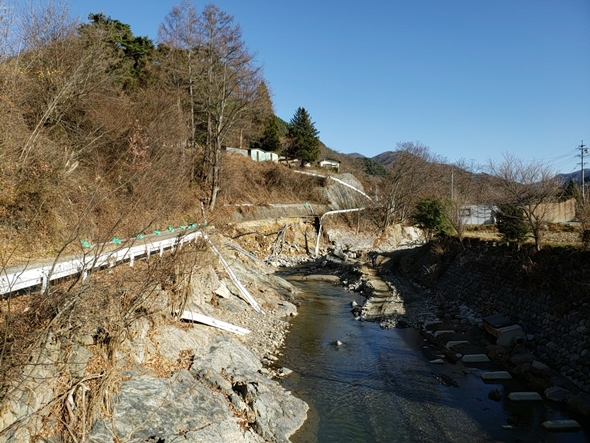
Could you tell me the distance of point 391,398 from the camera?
1078 cm

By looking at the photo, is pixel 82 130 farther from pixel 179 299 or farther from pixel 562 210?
pixel 562 210

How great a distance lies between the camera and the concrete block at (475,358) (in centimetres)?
1316

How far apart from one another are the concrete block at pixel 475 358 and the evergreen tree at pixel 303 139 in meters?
39.6

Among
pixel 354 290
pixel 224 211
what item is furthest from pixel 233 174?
pixel 354 290

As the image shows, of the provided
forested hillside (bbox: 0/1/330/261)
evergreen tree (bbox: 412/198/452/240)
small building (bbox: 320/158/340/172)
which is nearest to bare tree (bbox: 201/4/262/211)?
forested hillside (bbox: 0/1/330/261)

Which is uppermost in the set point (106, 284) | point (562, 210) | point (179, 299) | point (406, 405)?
point (562, 210)

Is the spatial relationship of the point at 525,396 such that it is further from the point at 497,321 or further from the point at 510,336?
the point at 497,321

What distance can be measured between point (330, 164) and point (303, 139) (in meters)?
9.45

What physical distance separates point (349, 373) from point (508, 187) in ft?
36.0

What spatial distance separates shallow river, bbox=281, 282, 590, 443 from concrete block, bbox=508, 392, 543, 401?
0.69ft

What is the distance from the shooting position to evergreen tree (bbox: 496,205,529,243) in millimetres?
17000

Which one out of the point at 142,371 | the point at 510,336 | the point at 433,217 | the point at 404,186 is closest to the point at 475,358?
the point at 510,336

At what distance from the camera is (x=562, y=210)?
76.6ft

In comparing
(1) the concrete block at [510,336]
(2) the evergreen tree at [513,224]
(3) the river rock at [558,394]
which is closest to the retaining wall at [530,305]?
(1) the concrete block at [510,336]
